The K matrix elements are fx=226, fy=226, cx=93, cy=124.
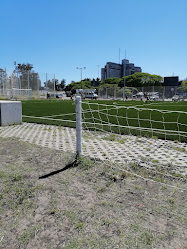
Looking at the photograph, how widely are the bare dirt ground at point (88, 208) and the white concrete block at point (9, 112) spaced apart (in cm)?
523

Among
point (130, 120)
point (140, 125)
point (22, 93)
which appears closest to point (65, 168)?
point (140, 125)

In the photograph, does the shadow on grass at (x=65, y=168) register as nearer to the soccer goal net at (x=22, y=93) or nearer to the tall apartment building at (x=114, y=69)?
the soccer goal net at (x=22, y=93)

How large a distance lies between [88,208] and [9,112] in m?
7.60

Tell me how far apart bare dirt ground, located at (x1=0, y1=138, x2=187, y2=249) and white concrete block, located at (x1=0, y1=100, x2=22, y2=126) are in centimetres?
523

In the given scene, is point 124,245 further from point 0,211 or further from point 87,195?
point 0,211

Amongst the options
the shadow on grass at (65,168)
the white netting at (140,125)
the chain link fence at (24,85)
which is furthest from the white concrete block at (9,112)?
the chain link fence at (24,85)

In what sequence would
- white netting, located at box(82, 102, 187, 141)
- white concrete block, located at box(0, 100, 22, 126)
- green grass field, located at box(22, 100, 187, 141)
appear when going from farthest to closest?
white concrete block, located at box(0, 100, 22, 126) → green grass field, located at box(22, 100, 187, 141) → white netting, located at box(82, 102, 187, 141)

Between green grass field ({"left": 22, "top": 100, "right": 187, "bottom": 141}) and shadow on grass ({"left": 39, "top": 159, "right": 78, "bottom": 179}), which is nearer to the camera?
shadow on grass ({"left": 39, "top": 159, "right": 78, "bottom": 179})

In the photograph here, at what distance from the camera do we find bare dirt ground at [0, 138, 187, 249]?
2195 millimetres

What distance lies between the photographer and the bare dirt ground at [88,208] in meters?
2.20

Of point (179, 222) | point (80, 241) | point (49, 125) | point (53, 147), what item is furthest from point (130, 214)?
point (49, 125)

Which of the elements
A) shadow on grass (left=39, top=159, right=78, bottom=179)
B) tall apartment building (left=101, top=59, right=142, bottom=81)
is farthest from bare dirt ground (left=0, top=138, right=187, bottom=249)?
tall apartment building (left=101, top=59, right=142, bottom=81)

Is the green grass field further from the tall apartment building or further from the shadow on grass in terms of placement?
the tall apartment building

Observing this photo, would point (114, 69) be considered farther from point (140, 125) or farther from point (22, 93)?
point (140, 125)
